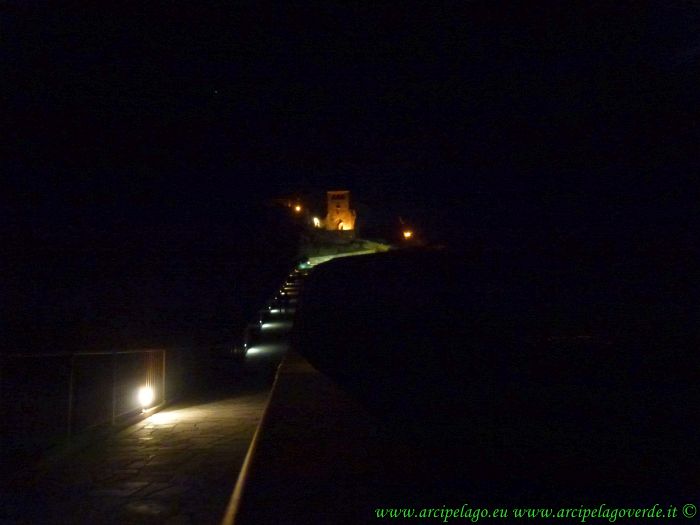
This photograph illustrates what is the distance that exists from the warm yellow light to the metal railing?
0.08 m

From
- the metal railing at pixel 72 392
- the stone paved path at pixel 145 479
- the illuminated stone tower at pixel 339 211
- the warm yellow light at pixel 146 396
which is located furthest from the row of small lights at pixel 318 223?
the stone paved path at pixel 145 479

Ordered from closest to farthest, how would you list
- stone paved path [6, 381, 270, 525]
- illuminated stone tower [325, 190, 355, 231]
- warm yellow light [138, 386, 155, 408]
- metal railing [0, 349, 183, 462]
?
stone paved path [6, 381, 270, 525] < metal railing [0, 349, 183, 462] < warm yellow light [138, 386, 155, 408] < illuminated stone tower [325, 190, 355, 231]

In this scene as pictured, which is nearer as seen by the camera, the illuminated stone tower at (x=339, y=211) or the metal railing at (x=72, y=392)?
the metal railing at (x=72, y=392)

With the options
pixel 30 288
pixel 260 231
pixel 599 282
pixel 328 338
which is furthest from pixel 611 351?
pixel 260 231

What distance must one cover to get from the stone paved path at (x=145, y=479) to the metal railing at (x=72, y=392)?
599 millimetres

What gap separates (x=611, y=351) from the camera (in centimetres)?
1584

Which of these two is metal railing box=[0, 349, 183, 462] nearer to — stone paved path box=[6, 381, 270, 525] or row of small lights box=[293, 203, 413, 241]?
stone paved path box=[6, 381, 270, 525]

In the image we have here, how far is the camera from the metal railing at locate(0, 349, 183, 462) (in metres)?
9.20

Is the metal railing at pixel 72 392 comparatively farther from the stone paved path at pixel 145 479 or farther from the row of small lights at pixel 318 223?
the row of small lights at pixel 318 223

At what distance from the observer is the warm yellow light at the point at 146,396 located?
11.6 meters

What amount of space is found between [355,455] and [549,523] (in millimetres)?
1889

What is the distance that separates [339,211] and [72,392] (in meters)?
74.9

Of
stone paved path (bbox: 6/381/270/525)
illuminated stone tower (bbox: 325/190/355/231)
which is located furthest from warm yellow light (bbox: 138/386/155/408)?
illuminated stone tower (bbox: 325/190/355/231)

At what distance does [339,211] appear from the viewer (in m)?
83.2
